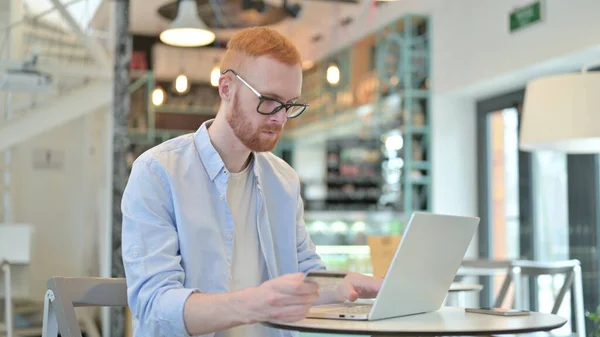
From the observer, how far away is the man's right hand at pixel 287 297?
145 centimetres

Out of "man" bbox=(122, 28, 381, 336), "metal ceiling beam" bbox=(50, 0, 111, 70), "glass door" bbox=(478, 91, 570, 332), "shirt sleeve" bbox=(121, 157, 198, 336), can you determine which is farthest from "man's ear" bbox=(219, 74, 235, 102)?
"metal ceiling beam" bbox=(50, 0, 111, 70)

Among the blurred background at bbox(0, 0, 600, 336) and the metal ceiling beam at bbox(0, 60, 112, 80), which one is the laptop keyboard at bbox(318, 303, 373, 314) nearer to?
the blurred background at bbox(0, 0, 600, 336)

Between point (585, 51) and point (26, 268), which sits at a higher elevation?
point (585, 51)

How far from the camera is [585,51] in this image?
18.2ft

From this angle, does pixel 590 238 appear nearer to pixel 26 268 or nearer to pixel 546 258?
pixel 546 258

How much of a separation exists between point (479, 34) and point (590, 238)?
204cm

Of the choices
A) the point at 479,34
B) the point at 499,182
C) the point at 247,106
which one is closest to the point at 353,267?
the point at 499,182

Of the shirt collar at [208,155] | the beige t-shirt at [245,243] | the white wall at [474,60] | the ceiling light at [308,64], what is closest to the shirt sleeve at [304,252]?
the beige t-shirt at [245,243]

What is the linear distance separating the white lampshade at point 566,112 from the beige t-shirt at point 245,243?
233cm

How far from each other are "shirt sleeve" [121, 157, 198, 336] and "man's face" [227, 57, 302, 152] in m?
0.23

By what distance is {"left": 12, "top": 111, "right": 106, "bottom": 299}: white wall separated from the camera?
754cm

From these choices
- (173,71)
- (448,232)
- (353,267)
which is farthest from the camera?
(173,71)

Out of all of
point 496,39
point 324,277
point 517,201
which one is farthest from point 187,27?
point 324,277

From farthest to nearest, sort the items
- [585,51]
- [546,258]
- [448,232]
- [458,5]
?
[458,5]
[546,258]
[585,51]
[448,232]
